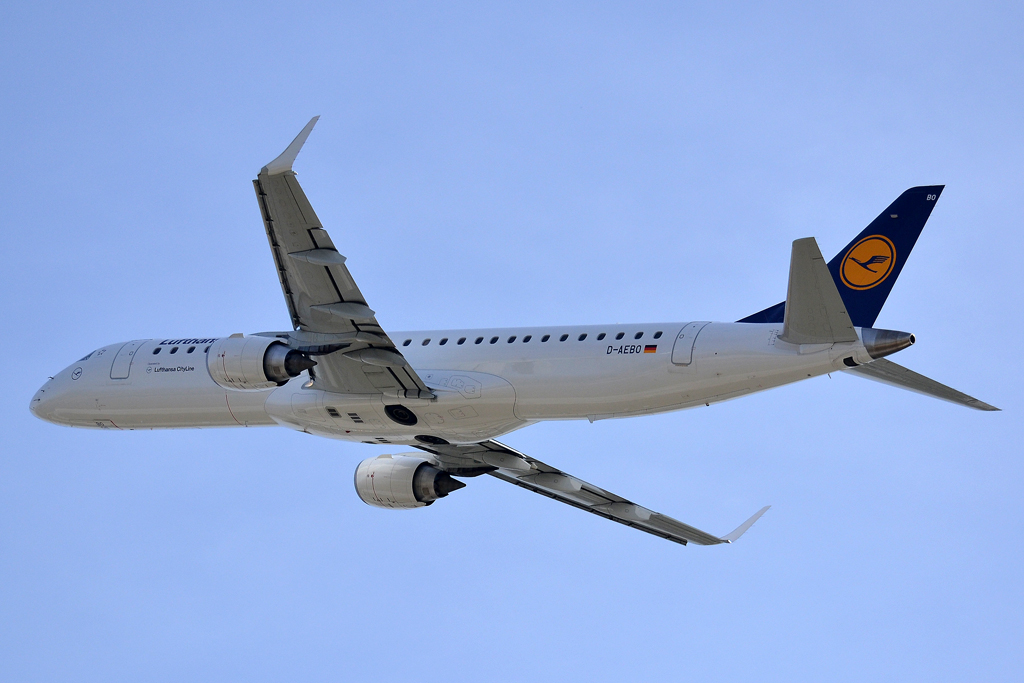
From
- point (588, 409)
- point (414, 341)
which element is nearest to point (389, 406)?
point (414, 341)

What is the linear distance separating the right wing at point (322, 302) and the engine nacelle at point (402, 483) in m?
5.45

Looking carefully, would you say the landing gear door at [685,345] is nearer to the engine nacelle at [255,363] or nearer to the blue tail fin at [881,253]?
the blue tail fin at [881,253]

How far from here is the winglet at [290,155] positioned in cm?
2342

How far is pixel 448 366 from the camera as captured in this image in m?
28.5

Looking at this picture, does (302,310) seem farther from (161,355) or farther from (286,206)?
(161,355)

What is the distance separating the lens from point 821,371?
78.8ft

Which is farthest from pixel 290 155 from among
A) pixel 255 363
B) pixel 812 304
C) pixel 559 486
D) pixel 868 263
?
pixel 559 486

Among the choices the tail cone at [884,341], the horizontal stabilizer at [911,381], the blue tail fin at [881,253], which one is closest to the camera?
the horizontal stabilizer at [911,381]

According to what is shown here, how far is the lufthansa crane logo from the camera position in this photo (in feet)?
81.0

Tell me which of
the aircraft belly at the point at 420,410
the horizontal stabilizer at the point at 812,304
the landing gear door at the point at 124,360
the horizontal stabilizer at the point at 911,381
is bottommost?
the horizontal stabilizer at the point at 911,381

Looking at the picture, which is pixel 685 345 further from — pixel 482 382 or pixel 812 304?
pixel 482 382

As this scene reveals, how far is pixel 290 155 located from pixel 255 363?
203 inches

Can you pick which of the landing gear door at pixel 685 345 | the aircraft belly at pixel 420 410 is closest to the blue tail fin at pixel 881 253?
the landing gear door at pixel 685 345

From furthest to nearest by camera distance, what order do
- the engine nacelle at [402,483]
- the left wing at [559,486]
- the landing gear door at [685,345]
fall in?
the engine nacelle at [402,483], the left wing at [559,486], the landing gear door at [685,345]
